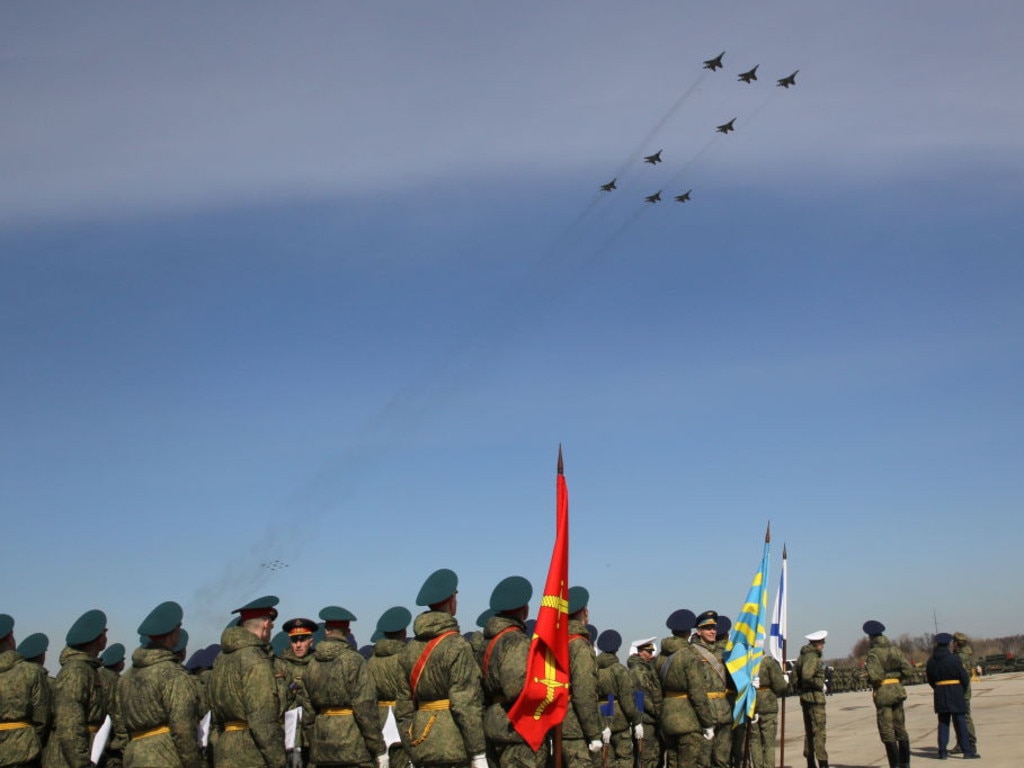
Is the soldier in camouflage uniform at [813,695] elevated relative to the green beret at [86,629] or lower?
lower

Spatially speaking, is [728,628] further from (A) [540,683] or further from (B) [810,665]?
(A) [540,683]

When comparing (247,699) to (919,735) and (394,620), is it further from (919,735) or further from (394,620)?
(919,735)

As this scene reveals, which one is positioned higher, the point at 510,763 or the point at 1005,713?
the point at 510,763

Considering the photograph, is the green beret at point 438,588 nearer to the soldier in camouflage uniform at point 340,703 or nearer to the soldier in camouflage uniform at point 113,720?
the soldier in camouflage uniform at point 340,703

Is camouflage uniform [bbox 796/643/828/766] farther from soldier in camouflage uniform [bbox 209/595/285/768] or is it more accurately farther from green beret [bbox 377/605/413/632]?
soldier in camouflage uniform [bbox 209/595/285/768]

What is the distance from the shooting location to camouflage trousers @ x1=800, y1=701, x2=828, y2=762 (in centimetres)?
1725

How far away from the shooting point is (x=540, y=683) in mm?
8555

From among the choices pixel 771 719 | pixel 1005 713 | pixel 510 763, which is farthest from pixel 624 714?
pixel 1005 713

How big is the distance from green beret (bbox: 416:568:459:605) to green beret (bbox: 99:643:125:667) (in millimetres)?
5946

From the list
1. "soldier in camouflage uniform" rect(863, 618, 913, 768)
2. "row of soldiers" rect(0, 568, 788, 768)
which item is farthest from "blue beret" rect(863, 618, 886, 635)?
"row of soldiers" rect(0, 568, 788, 768)

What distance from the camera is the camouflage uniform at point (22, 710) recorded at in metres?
10.6

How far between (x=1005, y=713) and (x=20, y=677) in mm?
24451

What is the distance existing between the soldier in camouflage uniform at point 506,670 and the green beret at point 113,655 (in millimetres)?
6187

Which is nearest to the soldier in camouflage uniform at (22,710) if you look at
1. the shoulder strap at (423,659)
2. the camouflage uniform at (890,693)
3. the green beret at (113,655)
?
the green beret at (113,655)
